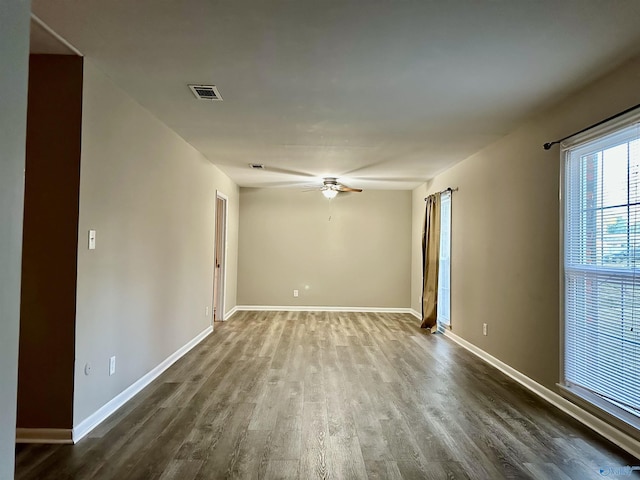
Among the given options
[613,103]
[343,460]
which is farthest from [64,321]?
[613,103]

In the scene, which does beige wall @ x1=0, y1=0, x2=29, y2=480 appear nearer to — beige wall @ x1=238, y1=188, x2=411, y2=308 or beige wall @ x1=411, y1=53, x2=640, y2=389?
beige wall @ x1=411, y1=53, x2=640, y2=389

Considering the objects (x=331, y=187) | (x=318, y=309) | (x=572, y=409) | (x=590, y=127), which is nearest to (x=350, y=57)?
(x=590, y=127)

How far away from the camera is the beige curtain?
6.00 metres

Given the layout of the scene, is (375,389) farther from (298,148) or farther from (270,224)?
(270,224)

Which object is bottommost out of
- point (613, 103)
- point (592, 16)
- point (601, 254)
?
point (601, 254)

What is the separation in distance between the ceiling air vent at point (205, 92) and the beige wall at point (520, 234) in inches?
104

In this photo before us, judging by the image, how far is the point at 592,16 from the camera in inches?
76.2

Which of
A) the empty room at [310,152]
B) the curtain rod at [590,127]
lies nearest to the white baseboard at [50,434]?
the empty room at [310,152]

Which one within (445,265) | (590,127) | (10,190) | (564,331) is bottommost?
(564,331)

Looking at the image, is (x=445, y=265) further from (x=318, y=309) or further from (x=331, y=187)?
(x=318, y=309)

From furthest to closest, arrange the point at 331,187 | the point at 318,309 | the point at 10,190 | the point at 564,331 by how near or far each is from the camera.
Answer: the point at 318,309, the point at 331,187, the point at 564,331, the point at 10,190

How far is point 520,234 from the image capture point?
146 inches

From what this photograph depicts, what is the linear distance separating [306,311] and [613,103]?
5.94m

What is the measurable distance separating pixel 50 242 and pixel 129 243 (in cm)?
69
